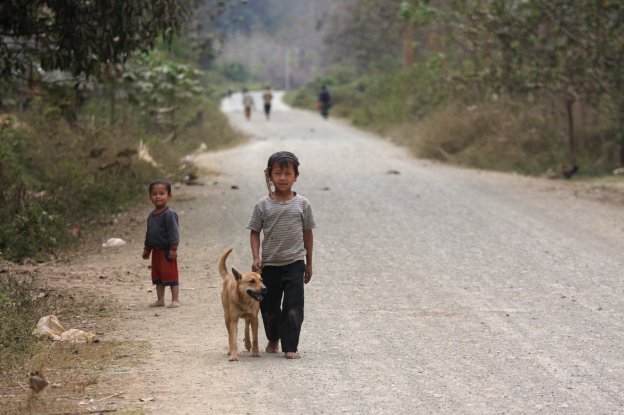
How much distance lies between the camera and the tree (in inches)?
480

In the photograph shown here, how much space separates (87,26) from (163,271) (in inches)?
147

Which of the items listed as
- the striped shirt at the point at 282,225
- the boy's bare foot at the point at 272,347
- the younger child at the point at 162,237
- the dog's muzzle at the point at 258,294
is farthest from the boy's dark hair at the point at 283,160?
the younger child at the point at 162,237

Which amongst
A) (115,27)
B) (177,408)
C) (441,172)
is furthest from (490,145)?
(177,408)

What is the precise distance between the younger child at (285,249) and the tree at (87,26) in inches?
206

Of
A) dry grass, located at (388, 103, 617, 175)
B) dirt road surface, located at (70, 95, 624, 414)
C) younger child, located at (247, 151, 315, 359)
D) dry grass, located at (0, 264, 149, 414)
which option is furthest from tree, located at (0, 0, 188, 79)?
dry grass, located at (388, 103, 617, 175)

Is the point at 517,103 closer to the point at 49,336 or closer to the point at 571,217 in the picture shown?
the point at 571,217

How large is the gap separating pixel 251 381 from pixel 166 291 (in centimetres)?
385

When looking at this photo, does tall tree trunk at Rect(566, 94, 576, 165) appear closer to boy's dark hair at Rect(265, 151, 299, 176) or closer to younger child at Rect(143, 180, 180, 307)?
younger child at Rect(143, 180, 180, 307)

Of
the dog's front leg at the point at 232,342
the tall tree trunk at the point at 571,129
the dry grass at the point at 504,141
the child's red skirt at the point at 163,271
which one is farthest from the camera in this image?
the dry grass at the point at 504,141

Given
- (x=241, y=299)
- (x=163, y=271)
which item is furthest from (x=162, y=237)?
(x=241, y=299)

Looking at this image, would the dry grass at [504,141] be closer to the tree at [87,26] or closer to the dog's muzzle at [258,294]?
the tree at [87,26]

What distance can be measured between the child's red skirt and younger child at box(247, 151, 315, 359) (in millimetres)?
2056

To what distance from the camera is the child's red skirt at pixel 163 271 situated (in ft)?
31.8

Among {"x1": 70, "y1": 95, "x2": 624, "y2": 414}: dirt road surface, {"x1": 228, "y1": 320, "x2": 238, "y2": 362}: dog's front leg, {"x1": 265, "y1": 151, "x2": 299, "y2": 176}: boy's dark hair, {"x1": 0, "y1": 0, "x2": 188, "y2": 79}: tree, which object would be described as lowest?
{"x1": 70, "y1": 95, "x2": 624, "y2": 414}: dirt road surface
